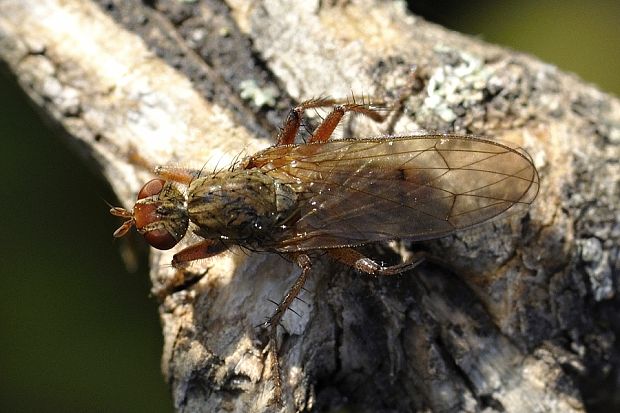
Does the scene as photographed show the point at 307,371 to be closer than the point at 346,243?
Yes

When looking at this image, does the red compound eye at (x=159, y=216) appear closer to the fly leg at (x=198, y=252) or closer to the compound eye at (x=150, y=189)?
the compound eye at (x=150, y=189)

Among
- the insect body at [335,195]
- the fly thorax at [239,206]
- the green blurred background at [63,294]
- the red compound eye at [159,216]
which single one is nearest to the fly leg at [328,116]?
the insect body at [335,195]

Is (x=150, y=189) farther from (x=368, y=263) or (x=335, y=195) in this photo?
(x=368, y=263)

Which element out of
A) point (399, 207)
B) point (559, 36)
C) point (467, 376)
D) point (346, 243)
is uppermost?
point (559, 36)

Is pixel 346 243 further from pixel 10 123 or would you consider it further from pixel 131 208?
pixel 10 123

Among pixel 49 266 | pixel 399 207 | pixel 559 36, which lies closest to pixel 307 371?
pixel 399 207

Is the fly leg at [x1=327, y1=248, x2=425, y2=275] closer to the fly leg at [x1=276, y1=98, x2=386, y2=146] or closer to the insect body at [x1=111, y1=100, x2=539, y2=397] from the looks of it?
the insect body at [x1=111, y1=100, x2=539, y2=397]

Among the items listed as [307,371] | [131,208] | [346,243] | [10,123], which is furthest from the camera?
[10,123]
